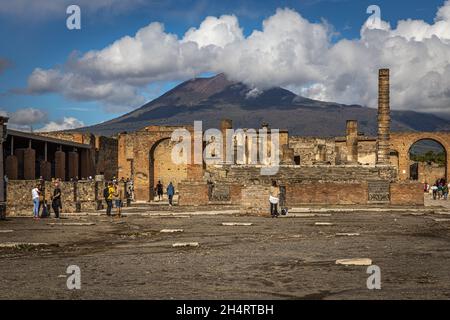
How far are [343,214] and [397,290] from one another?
1436 cm

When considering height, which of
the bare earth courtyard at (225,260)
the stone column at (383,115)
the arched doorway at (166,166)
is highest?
the stone column at (383,115)

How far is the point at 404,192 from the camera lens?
2720 centimetres

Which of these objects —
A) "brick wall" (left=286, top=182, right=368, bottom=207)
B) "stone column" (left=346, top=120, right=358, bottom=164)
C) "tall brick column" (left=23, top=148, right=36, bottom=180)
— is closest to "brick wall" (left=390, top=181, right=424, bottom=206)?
"brick wall" (left=286, top=182, right=368, bottom=207)

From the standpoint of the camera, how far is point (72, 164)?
131 ft

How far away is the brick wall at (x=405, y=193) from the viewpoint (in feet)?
89.1

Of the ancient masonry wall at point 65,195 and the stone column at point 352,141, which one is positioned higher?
the stone column at point 352,141

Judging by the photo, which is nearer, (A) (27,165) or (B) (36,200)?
(B) (36,200)

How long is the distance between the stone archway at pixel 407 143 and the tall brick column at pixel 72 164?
82.3ft

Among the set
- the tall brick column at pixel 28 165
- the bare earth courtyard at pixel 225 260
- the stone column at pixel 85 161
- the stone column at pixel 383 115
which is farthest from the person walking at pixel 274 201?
the stone column at pixel 85 161

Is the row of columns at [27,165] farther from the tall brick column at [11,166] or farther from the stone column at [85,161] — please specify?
the stone column at [85,161]

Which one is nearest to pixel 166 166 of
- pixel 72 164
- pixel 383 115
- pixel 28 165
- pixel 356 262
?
pixel 72 164

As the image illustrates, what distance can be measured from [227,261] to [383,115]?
33.5 metres

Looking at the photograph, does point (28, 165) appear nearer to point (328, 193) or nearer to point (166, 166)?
point (166, 166)
